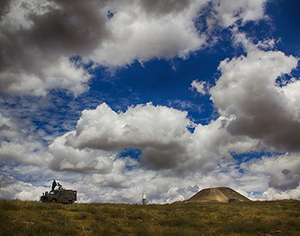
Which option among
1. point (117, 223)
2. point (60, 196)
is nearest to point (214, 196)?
point (60, 196)

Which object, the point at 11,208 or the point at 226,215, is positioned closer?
the point at 11,208

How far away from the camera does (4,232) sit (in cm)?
1103

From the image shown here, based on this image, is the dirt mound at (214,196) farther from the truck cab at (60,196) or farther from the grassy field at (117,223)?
the grassy field at (117,223)

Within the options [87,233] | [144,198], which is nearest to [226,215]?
[144,198]

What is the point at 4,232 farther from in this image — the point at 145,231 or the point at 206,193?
the point at 206,193

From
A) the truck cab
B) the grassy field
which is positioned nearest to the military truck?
the truck cab

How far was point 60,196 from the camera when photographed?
27.1 m

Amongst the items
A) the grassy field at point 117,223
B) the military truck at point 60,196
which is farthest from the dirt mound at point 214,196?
the grassy field at point 117,223

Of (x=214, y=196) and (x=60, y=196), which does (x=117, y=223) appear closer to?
(x=60, y=196)

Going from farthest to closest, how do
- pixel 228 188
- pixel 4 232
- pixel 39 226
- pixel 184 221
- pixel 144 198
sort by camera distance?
pixel 228 188
pixel 144 198
pixel 184 221
pixel 39 226
pixel 4 232

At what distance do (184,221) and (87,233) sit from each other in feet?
26.5

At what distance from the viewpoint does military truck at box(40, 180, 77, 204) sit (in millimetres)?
26312

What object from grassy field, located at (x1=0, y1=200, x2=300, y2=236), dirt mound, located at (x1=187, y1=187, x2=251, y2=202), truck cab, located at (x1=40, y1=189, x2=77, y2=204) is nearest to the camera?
grassy field, located at (x1=0, y1=200, x2=300, y2=236)

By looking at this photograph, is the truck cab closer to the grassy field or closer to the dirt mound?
the grassy field
